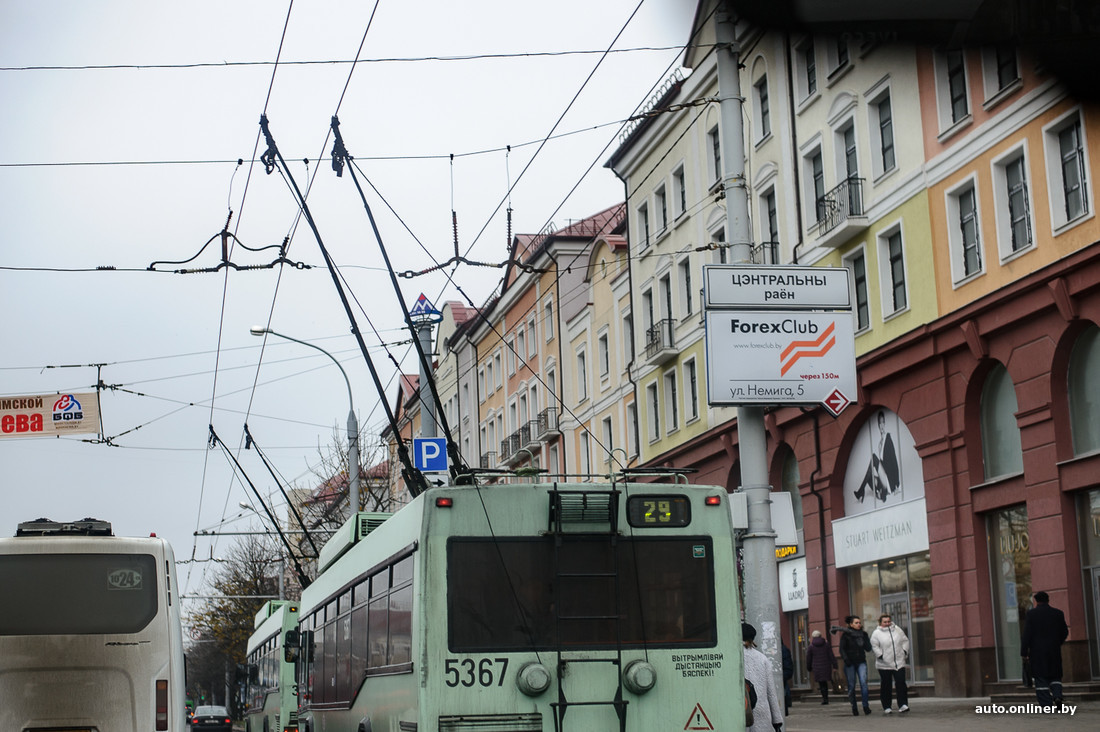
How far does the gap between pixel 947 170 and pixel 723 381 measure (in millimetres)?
12992

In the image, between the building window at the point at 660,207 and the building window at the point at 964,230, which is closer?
the building window at the point at 964,230

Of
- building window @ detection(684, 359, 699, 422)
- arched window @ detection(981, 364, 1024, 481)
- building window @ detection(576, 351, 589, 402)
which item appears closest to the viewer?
arched window @ detection(981, 364, 1024, 481)

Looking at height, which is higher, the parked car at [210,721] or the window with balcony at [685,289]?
the window with balcony at [685,289]

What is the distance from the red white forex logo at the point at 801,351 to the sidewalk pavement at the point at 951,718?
5.13 m

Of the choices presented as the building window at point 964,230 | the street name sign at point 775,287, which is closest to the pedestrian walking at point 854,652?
the building window at point 964,230

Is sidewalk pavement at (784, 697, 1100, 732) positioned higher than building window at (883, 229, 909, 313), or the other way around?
building window at (883, 229, 909, 313)

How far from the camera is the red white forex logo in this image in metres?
15.0

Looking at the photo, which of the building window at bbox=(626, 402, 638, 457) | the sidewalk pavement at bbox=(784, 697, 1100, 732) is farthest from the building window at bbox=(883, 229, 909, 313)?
the building window at bbox=(626, 402, 638, 457)

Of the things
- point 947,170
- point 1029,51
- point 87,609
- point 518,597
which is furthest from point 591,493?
point 947,170

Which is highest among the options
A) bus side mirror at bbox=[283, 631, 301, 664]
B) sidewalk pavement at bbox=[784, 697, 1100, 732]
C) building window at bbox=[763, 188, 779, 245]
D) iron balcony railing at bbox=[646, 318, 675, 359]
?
building window at bbox=[763, 188, 779, 245]

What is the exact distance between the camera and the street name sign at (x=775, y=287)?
14.6 meters

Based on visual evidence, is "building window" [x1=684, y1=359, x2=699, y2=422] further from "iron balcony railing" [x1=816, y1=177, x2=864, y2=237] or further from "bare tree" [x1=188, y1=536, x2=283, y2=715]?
"bare tree" [x1=188, y1=536, x2=283, y2=715]

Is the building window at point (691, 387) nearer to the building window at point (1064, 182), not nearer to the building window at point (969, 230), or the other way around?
the building window at point (969, 230)

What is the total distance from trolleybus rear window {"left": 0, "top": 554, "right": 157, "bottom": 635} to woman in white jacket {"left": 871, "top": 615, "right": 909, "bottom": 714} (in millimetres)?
13189
